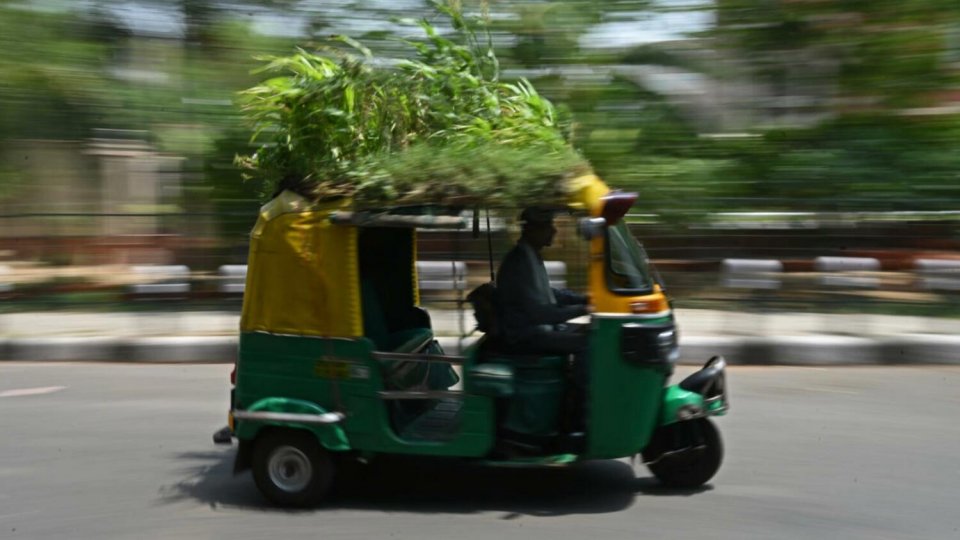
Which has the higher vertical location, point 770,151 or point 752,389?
point 770,151

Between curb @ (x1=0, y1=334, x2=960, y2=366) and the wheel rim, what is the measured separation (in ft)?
13.6

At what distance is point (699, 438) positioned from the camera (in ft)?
18.4

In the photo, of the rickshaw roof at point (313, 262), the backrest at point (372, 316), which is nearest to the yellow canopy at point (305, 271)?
the rickshaw roof at point (313, 262)

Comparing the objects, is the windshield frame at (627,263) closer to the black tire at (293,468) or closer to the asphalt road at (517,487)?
the asphalt road at (517,487)

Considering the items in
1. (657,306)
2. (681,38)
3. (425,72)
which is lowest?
(657,306)

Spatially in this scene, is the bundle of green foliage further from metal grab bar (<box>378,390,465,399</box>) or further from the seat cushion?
metal grab bar (<box>378,390,465,399</box>)

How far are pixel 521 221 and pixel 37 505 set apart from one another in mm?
3115

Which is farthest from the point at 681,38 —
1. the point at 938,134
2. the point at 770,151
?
the point at 938,134

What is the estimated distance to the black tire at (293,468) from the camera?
545 centimetres

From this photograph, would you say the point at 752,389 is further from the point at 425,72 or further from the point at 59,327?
the point at 59,327

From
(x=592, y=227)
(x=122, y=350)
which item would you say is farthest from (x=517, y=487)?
(x=122, y=350)

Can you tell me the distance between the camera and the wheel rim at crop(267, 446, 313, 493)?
17.9 feet

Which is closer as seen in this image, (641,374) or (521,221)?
(641,374)

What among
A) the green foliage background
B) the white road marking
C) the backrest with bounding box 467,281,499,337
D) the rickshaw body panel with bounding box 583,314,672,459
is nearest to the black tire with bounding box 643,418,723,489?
the rickshaw body panel with bounding box 583,314,672,459
